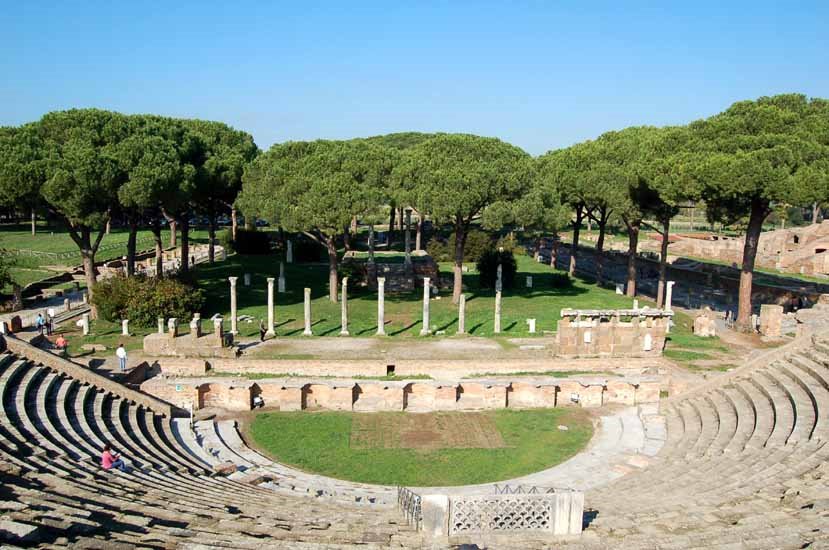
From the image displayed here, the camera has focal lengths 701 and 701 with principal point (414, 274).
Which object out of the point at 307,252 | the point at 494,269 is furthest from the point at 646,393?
the point at 307,252

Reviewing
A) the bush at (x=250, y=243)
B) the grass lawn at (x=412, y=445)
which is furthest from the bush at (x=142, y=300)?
the bush at (x=250, y=243)

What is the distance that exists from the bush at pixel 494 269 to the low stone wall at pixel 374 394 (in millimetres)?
20686

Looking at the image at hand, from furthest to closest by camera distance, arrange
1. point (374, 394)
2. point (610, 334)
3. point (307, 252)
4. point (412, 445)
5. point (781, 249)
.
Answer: point (781, 249), point (307, 252), point (610, 334), point (374, 394), point (412, 445)

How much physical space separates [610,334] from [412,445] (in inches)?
435

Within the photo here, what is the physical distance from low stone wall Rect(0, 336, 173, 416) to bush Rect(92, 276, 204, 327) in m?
9.82

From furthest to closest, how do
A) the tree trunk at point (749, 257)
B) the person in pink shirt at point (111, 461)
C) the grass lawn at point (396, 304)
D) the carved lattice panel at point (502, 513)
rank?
1. the grass lawn at point (396, 304)
2. the tree trunk at point (749, 257)
3. the person in pink shirt at point (111, 461)
4. the carved lattice panel at point (502, 513)

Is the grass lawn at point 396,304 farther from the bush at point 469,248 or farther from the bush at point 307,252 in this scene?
the bush at point 469,248

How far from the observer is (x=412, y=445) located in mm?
20016

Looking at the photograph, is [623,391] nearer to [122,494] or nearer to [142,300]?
[122,494]

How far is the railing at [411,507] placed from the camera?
12.1 m

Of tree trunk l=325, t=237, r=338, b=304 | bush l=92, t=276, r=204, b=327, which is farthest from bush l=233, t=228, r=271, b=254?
bush l=92, t=276, r=204, b=327

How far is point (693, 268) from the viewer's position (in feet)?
176

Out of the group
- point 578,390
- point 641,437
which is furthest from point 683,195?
point 641,437

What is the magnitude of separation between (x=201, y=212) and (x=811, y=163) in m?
35.4
